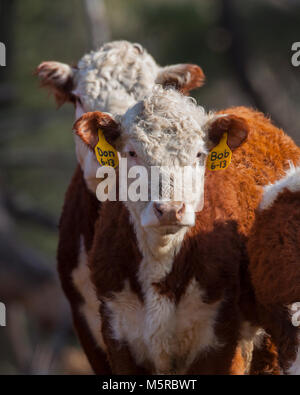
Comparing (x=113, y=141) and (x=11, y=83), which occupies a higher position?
(x=11, y=83)

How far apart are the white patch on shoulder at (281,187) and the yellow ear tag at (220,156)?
0.33m

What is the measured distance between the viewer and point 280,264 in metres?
5.16

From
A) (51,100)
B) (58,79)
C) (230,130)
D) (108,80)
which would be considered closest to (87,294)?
(108,80)

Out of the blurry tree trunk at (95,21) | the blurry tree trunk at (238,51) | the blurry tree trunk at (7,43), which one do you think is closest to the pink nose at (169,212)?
the blurry tree trunk at (95,21)

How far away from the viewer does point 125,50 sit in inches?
275

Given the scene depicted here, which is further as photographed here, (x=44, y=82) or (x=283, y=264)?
(x=44, y=82)

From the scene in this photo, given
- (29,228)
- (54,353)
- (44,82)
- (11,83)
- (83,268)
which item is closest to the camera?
(83,268)

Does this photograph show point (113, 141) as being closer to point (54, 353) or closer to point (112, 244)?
point (112, 244)

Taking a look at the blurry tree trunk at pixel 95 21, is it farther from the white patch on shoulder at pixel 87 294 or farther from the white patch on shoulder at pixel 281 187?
the white patch on shoulder at pixel 281 187

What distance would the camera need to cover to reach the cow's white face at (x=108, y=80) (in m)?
6.46

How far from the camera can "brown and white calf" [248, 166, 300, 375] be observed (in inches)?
197

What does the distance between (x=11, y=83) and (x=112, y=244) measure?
13.8 metres

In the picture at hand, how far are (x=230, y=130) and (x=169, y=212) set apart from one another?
89 cm
